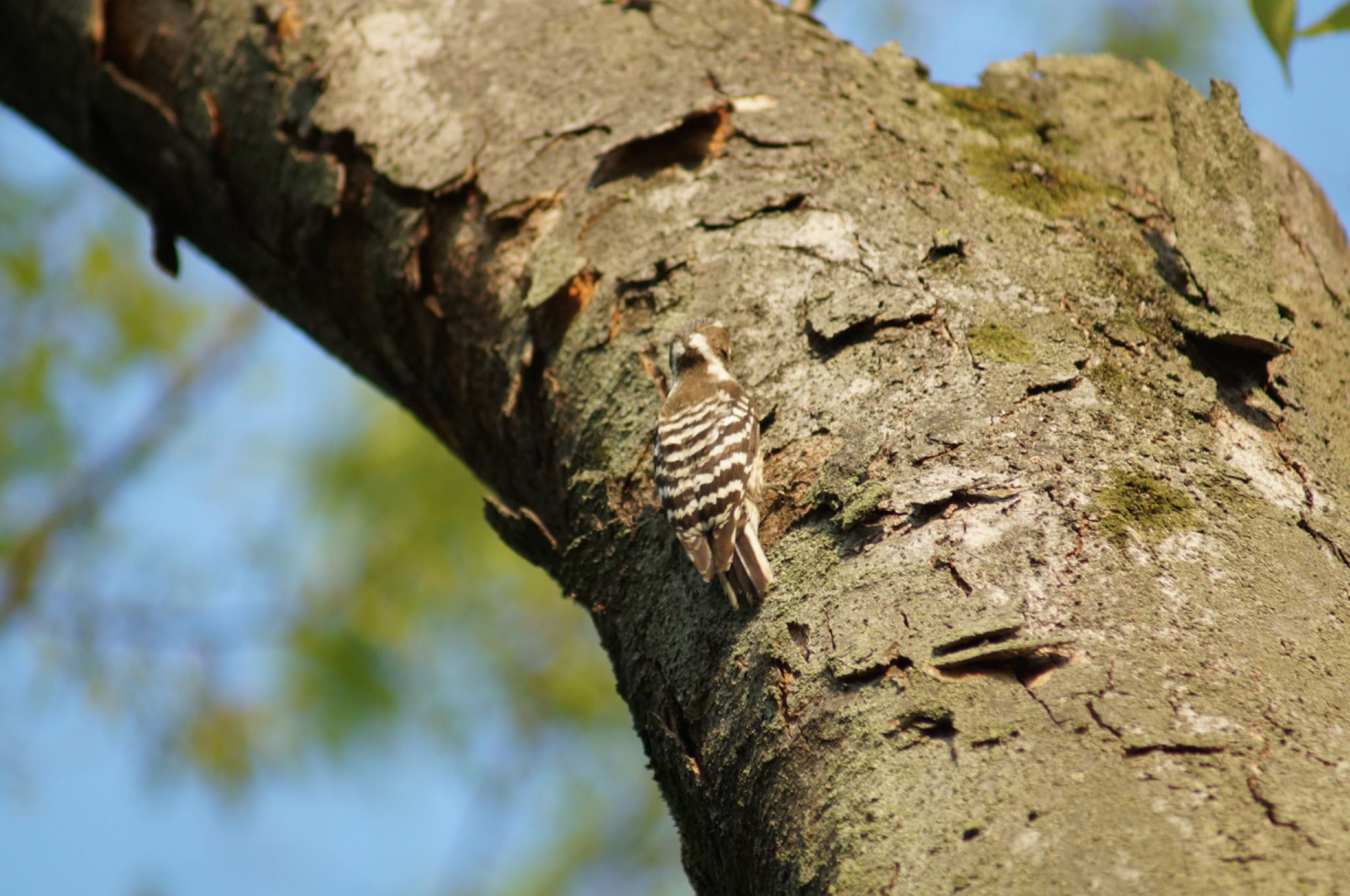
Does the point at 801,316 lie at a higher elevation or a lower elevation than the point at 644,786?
lower

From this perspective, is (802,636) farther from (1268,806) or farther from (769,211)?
(769,211)

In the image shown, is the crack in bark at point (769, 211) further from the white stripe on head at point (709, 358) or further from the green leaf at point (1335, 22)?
the green leaf at point (1335, 22)

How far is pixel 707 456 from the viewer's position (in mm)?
2734

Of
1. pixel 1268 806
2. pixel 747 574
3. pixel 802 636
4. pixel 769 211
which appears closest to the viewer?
pixel 1268 806

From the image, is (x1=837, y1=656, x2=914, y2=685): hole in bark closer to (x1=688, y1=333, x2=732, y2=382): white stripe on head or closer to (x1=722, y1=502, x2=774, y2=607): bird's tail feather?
(x1=722, y1=502, x2=774, y2=607): bird's tail feather

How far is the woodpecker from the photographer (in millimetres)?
2389

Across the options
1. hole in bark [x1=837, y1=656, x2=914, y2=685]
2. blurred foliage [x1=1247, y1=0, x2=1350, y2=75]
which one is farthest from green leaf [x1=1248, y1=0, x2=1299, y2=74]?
hole in bark [x1=837, y1=656, x2=914, y2=685]

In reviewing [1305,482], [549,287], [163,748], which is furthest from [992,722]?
[163,748]

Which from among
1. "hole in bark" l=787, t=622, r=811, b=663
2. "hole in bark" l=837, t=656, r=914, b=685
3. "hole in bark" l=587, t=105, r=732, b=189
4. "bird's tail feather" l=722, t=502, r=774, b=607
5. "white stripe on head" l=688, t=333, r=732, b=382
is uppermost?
"hole in bark" l=587, t=105, r=732, b=189

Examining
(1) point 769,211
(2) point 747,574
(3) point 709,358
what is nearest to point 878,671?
(2) point 747,574

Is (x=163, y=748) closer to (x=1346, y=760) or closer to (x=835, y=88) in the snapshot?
(x=835, y=88)

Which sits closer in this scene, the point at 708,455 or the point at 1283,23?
the point at 1283,23

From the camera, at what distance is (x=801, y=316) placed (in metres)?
2.62

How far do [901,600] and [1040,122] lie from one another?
1.81 metres
